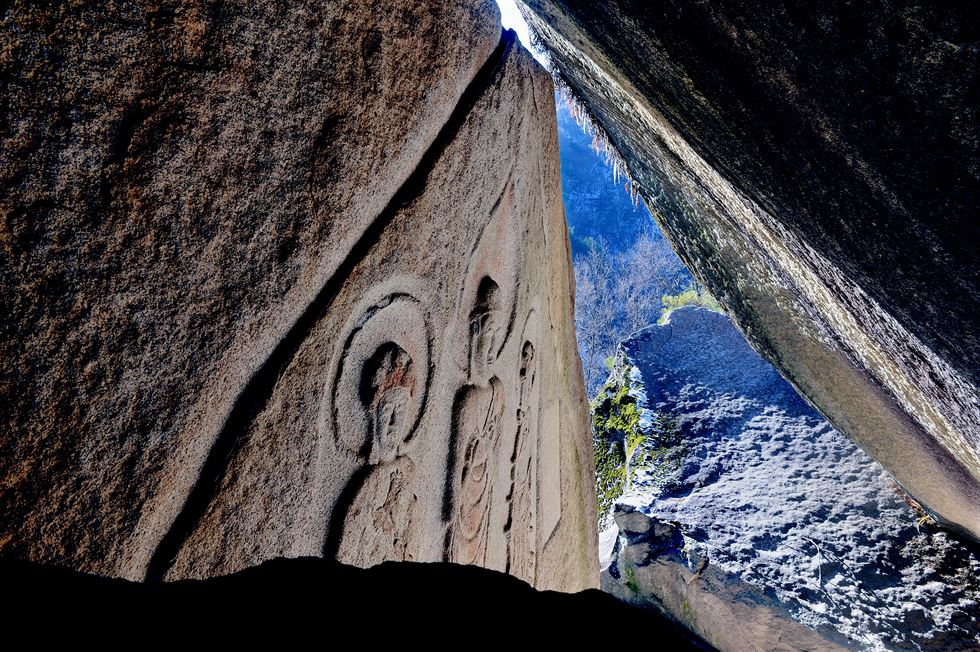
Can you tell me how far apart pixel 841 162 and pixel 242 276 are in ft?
3.59

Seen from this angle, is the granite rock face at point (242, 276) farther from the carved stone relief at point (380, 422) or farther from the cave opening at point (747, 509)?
the cave opening at point (747, 509)

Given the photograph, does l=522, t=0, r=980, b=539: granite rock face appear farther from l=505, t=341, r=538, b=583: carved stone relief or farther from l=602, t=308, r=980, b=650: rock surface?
l=505, t=341, r=538, b=583: carved stone relief

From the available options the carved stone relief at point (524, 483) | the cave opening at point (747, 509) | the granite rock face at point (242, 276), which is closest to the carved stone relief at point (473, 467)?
the granite rock face at point (242, 276)

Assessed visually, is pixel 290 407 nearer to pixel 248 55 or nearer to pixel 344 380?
pixel 344 380

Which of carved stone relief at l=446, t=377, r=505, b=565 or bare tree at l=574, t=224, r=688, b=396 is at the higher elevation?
bare tree at l=574, t=224, r=688, b=396

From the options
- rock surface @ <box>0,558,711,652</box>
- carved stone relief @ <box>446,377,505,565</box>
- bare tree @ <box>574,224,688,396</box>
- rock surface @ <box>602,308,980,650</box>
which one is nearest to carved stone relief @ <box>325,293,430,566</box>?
carved stone relief @ <box>446,377,505,565</box>

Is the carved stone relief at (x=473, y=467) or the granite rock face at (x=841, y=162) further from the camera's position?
the carved stone relief at (x=473, y=467)

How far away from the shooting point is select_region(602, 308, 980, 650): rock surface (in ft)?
9.77

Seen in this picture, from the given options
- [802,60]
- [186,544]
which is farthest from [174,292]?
[802,60]

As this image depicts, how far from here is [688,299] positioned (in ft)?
33.2

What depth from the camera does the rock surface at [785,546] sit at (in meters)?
2.98

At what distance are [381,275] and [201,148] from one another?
0.41m

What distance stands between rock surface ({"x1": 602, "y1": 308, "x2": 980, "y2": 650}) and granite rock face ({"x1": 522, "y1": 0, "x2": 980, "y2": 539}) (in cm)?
51

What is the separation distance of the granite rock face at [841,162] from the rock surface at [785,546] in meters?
0.51
